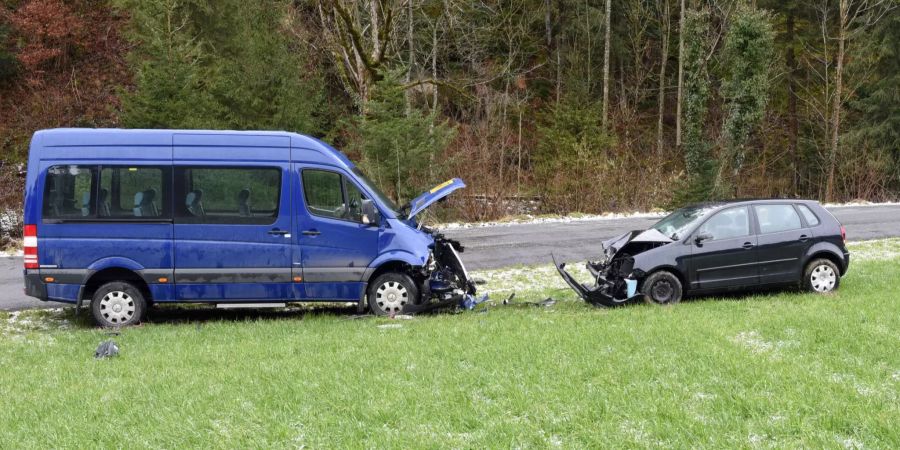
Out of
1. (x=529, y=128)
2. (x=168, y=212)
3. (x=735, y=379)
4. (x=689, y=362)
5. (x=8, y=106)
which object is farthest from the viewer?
(x=529, y=128)

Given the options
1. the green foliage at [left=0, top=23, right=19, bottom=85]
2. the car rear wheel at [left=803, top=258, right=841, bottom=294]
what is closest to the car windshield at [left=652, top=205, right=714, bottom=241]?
the car rear wheel at [left=803, top=258, right=841, bottom=294]

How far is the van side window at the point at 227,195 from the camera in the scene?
9734mm

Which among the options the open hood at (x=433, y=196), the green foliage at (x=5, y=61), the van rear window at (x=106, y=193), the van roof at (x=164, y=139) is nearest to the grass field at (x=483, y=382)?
the van rear window at (x=106, y=193)

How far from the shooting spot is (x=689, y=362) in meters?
6.26

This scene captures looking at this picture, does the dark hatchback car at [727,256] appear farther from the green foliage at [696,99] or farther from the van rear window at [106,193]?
the green foliage at [696,99]

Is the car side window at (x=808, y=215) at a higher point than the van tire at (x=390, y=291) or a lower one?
higher

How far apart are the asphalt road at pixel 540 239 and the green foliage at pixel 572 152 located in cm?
348

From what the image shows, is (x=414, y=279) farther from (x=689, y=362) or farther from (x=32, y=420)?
(x=32, y=420)

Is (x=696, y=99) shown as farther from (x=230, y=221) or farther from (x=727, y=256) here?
(x=230, y=221)

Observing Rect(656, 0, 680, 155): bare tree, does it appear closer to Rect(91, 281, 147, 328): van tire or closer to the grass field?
the grass field

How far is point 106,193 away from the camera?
964 cm

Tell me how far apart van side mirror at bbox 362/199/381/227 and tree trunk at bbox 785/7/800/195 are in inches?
1382

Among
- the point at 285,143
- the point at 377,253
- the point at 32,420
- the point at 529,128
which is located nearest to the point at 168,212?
the point at 285,143

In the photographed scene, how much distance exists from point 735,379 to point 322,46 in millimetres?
29053
